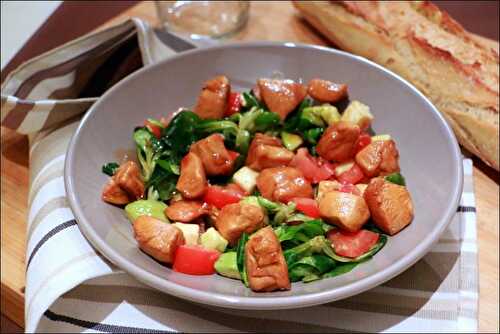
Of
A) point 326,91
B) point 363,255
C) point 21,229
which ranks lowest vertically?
point 21,229

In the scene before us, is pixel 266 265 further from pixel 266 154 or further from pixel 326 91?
pixel 326 91

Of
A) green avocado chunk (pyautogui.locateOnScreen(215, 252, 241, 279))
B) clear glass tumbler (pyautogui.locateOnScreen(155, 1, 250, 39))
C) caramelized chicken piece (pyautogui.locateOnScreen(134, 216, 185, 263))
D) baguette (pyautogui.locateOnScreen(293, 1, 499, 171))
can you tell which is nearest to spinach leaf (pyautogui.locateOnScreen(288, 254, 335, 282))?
green avocado chunk (pyautogui.locateOnScreen(215, 252, 241, 279))

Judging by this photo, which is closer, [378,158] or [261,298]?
[261,298]

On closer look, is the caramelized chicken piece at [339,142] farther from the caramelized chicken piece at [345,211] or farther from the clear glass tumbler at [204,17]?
the clear glass tumbler at [204,17]

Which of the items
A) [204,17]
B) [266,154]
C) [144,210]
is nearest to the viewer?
[144,210]

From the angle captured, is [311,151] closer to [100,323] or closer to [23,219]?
[100,323]

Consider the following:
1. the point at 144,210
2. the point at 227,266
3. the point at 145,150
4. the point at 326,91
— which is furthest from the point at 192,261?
the point at 326,91

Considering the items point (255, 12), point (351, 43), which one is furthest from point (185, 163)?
point (255, 12)
